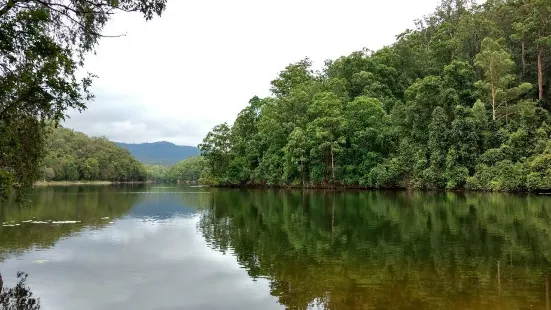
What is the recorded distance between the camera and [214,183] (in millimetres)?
93062

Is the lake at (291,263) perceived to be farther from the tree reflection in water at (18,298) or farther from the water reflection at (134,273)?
the tree reflection in water at (18,298)

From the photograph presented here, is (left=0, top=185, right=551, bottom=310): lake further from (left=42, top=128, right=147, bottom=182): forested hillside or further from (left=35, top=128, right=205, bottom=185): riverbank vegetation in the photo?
(left=42, top=128, right=147, bottom=182): forested hillside

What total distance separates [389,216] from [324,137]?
38543 mm

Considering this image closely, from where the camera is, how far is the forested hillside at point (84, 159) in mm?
117650

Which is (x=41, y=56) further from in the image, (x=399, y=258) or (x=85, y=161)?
(x=85, y=161)

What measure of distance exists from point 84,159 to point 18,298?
132 m

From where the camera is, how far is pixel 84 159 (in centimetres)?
13100

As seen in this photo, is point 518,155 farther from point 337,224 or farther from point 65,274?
point 65,274

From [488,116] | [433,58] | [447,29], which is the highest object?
[447,29]

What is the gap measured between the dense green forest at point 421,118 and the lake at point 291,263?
96.7 feet

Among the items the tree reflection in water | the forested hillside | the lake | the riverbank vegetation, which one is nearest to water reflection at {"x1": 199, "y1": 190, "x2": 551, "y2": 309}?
the lake

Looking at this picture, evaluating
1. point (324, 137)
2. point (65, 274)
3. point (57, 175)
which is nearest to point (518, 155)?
point (324, 137)

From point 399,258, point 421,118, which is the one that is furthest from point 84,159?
point 399,258

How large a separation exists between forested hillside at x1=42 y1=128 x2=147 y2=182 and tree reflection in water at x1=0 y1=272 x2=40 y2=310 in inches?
4162
